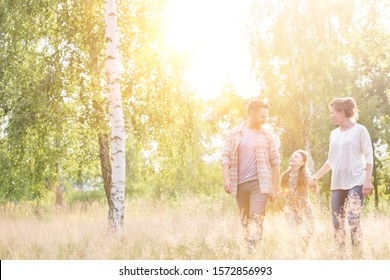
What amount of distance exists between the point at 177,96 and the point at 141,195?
55.5ft

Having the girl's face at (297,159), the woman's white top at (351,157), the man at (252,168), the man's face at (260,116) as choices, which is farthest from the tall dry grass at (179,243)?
the man's face at (260,116)

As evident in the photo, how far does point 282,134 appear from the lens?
17766mm

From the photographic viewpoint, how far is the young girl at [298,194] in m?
6.85

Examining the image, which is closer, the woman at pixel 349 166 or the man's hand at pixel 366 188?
the man's hand at pixel 366 188

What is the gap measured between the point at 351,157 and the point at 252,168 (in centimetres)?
125

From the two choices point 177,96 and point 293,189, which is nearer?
point 293,189

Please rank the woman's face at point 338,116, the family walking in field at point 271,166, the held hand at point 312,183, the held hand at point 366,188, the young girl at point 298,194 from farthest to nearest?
the young girl at point 298,194 < the held hand at point 312,183 < the woman's face at point 338,116 < the family walking in field at point 271,166 < the held hand at point 366,188

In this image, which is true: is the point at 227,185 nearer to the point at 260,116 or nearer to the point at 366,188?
the point at 260,116

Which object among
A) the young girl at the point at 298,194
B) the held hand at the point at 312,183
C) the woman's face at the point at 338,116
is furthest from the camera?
the young girl at the point at 298,194

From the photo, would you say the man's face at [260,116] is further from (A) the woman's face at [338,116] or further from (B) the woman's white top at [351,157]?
(B) the woman's white top at [351,157]

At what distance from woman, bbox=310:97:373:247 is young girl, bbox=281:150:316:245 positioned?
1.82 feet

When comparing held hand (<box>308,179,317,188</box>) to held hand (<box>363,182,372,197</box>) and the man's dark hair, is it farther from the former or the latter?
the man's dark hair
